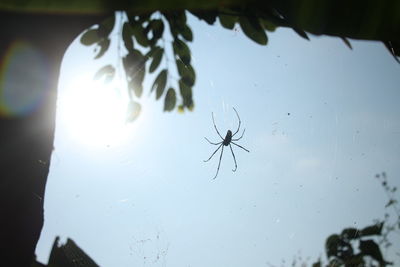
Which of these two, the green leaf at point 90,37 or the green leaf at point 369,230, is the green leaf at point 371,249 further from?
the green leaf at point 90,37

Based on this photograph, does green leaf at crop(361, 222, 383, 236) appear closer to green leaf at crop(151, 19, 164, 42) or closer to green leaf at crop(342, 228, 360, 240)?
green leaf at crop(342, 228, 360, 240)

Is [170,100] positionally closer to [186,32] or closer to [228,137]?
[186,32]

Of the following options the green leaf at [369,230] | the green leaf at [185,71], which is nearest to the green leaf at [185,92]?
the green leaf at [185,71]

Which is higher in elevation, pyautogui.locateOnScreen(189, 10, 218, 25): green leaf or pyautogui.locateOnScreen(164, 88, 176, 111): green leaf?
pyautogui.locateOnScreen(189, 10, 218, 25): green leaf

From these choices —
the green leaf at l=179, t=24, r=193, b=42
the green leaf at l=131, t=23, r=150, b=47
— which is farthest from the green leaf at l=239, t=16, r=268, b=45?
the green leaf at l=131, t=23, r=150, b=47

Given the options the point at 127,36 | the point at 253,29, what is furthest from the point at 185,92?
the point at 253,29

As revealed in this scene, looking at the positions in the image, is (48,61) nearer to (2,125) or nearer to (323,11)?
(2,125)
